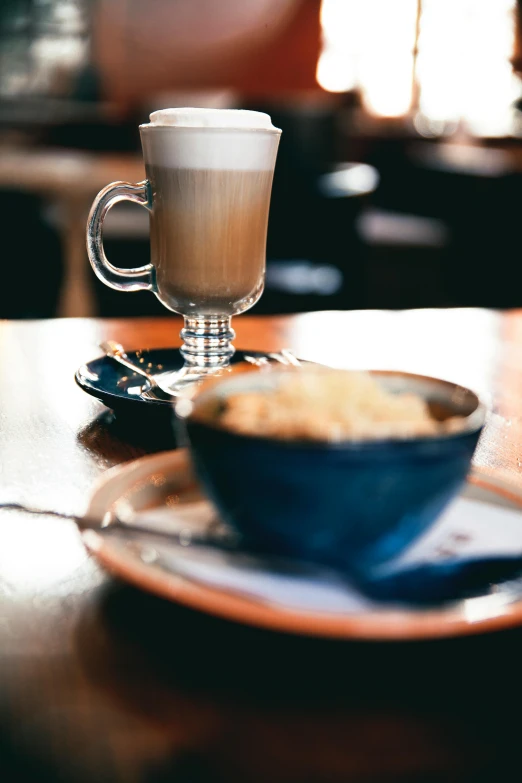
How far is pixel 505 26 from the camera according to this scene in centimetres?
639

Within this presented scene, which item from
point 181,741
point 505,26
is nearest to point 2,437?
point 181,741

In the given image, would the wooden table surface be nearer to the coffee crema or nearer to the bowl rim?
the bowl rim

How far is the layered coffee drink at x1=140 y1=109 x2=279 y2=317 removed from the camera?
0.75 meters

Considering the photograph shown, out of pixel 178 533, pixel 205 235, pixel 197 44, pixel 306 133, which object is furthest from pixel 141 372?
pixel 197 44

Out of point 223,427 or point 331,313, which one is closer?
point 223,427

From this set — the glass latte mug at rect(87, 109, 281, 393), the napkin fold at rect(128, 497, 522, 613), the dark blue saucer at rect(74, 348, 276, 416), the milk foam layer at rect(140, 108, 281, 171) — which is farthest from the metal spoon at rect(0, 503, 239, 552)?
the milk foam layer at rect(140, 108, 281, 171)

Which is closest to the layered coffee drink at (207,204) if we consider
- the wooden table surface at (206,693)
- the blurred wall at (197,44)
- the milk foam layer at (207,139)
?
the milk foam layer at (207,139)

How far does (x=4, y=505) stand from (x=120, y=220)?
250cm

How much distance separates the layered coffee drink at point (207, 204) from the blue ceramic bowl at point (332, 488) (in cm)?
41

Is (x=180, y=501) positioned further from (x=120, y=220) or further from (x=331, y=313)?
(x=120, y=220)

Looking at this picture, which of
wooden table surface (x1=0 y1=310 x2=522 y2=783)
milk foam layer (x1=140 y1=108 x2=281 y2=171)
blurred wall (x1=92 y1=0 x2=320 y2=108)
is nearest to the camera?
wooden table surface (x1=0 y1=310 x2=522 y2=783)

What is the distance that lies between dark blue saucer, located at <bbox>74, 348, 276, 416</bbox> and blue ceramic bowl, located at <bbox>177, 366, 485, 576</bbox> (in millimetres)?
243

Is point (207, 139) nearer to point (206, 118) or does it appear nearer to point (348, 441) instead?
point (206, 118)

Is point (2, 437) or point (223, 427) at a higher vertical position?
point (223, 427)
